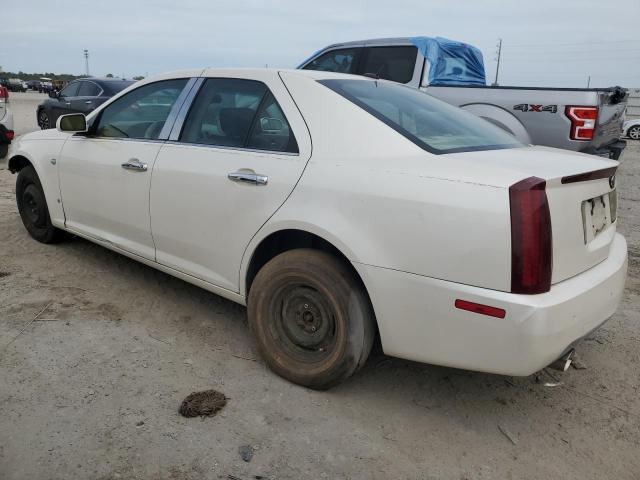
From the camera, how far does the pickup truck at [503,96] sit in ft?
18.0

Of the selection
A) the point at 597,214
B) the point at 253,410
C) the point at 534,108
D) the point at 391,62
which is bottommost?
the point at 253,410

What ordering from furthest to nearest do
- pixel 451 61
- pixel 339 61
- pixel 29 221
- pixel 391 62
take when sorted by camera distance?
pixel 451 61
pixel 339 61
pixel 391 62
pixel 29 221

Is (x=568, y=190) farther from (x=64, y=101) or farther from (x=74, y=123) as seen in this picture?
(x=64, y=101)

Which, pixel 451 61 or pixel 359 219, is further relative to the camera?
pixel 451 61

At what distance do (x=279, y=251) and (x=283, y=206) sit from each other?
37 cm

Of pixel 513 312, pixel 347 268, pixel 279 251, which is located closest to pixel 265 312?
pixel 279 251

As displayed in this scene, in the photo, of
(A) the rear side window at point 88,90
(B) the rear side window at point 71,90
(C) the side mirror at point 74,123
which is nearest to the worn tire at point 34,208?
(C) the side mirror at point 74,123

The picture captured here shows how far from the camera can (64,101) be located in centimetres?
1162

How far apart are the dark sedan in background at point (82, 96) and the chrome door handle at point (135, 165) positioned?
24.7ft

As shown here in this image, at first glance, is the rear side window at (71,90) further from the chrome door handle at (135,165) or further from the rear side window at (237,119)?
the rear side window at (237,119)

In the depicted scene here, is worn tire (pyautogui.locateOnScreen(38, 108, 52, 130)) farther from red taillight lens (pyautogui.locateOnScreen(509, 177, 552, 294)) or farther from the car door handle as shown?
red taillight lens (pyautogui.locateOnScreen(509, 177, 552, 294))

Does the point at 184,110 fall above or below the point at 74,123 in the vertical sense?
above

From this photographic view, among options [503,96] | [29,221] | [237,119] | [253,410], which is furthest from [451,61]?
[253,410]

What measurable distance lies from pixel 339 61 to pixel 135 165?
5137mm
